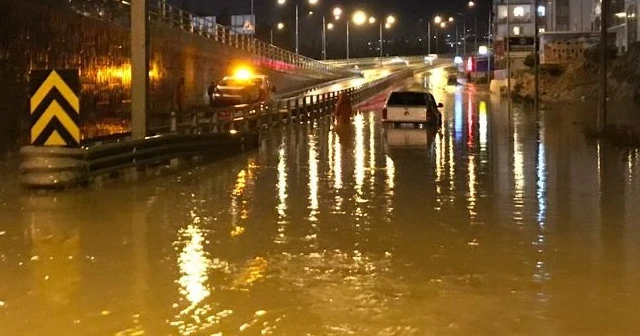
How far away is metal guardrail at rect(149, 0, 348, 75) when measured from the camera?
41.2 m

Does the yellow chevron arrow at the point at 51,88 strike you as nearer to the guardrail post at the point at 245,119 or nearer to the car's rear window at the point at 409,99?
the guardrail post at the point at 245,119

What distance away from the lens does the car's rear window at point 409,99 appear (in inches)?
1355

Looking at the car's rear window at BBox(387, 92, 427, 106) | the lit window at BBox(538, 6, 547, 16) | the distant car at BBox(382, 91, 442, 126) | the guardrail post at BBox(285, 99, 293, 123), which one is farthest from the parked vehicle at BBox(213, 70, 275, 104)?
the lit window at BBox(538, 6, 547, 16)

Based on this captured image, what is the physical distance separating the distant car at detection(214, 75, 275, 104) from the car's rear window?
38.1 ft

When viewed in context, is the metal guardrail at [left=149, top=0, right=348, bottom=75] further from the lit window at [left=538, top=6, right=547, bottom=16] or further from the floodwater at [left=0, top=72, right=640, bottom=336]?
the lit window at [left=538, top=6, right=547, bottom=16]

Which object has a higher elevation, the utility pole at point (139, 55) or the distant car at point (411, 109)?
the utility pole at point (139, 55)

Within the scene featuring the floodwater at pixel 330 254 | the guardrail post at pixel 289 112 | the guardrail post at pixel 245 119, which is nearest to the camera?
the floodwater at pixel 330 254

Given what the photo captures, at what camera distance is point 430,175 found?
17.7m

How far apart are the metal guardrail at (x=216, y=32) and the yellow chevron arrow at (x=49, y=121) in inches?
973

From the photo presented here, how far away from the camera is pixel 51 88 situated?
14727 mm

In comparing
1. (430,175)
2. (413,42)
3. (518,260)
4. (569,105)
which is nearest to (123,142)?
(430,175)

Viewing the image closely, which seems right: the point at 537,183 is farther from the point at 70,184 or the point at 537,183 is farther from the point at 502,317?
the point at 502,317

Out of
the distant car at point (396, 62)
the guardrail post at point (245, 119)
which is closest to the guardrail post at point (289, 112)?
the guardrail post at point (245, 119)

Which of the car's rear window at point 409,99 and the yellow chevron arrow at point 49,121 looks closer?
the yellow chevron arrow at point 49,121
